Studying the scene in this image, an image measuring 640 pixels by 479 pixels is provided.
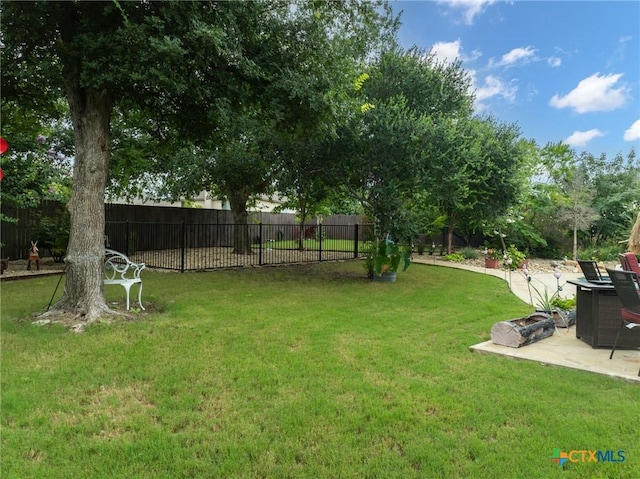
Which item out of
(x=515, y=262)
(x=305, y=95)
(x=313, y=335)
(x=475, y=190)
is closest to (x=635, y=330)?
(x=313, y=335)

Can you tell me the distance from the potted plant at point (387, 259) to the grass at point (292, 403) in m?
3.61

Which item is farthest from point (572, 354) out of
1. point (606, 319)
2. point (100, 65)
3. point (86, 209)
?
point (100, 65)

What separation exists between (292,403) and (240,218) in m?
10.8

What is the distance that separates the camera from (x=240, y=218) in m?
13.2

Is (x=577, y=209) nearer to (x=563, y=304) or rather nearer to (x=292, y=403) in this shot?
(x=563, y=304)

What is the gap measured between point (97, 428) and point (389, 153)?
265 inches

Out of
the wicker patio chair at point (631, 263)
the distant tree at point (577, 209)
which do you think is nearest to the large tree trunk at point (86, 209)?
the wicker patio chair at point (631, 263)

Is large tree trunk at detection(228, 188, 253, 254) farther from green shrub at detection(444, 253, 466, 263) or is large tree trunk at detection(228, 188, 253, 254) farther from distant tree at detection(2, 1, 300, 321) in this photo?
distant tree at detection(2, 1, 300, 321)

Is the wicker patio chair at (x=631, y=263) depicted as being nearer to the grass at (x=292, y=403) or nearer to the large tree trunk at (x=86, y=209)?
the grass at (x=292, y=403)

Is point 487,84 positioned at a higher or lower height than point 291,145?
higher

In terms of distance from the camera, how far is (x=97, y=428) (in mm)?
2518

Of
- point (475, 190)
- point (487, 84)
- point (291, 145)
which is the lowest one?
point (475, 190)

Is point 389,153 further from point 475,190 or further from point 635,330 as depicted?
point 635,330

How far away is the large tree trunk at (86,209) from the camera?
17.3 feet
